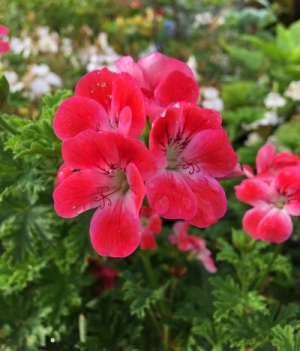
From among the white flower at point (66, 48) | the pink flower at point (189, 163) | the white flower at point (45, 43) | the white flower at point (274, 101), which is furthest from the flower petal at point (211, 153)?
the white flower at point (66, 48)

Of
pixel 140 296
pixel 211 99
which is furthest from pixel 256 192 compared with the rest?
pixel 211 99

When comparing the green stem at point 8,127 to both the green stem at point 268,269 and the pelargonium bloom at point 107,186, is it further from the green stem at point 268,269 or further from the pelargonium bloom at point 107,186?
the green stem at point 268,269

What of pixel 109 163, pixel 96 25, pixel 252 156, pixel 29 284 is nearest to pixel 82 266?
pixel 29 284

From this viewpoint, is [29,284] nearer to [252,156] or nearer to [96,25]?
[252,156]

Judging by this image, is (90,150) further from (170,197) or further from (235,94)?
(235,94)

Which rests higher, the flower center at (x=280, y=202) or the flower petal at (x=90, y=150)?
the flower petal at (x=90, y=150)

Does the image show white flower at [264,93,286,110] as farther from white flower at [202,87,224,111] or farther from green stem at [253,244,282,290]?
green stem at [253,244,282,290]
